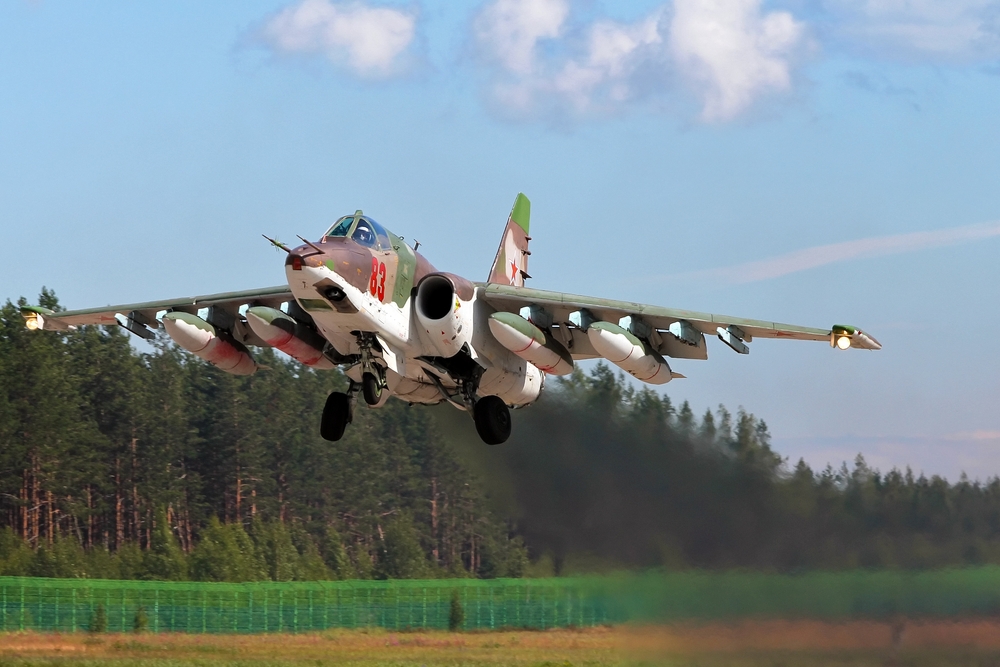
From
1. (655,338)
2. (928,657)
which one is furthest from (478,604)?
(928,657)

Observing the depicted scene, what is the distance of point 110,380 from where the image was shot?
4597cm

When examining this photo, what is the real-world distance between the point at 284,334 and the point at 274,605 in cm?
1051

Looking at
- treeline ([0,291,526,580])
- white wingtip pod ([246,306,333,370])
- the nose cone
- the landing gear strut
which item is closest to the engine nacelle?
the nose cone

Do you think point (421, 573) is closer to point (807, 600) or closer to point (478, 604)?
point (478, 604)

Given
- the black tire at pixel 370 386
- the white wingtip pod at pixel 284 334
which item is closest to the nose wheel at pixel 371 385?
the black tire at pixel 370 386

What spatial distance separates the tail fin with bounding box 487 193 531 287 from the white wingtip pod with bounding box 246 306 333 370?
3884 mm

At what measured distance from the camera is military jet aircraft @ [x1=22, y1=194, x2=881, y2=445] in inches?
720

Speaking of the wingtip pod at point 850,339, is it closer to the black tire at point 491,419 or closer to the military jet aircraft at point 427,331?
the military jet aircraft at point 427,331

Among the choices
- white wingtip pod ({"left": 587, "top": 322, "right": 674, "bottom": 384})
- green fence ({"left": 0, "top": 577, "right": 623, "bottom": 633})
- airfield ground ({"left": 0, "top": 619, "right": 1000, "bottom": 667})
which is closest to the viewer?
airfield ground ({"left": 0, "top": 619, "right": 1000, "bottom": 667})

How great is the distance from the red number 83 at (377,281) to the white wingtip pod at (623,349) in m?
3.20

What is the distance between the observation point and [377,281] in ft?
59.7

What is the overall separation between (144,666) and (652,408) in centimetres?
949

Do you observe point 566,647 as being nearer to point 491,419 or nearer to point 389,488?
point 491,419

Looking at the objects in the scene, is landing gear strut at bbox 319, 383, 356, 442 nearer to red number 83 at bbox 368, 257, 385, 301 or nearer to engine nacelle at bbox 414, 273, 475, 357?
engine nacelle at bbox 414, 273, 475, 357
